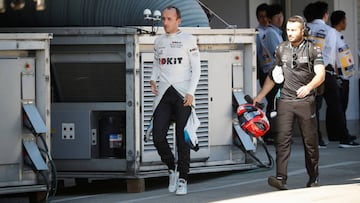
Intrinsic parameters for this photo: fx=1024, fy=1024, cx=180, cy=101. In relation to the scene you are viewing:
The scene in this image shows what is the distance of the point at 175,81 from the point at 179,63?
0.18 meters

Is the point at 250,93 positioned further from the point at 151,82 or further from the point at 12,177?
the point at 12,177

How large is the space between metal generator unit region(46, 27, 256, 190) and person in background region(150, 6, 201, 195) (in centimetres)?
51

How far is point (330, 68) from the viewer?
13797mm

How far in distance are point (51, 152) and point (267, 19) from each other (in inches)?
195

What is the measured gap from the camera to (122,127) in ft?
35.2

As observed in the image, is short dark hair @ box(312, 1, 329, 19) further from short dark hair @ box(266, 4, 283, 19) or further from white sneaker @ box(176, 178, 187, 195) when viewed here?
white sneaker @ box(176, 178, 187, 195)

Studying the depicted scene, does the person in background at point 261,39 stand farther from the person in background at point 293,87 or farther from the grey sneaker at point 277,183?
the grey sneaker at point 277,183

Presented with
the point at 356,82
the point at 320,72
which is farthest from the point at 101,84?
the point at 356,82

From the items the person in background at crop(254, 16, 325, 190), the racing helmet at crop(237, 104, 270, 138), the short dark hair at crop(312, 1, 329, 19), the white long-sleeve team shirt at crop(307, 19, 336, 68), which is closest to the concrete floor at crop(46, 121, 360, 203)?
the person in background at crop(254, 16, 325, 190)

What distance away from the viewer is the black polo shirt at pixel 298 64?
9883 millimetres

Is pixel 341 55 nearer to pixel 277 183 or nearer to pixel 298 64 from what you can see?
pixel 298 64

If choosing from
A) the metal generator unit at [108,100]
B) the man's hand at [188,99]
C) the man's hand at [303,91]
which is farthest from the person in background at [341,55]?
the man's hand at [188,99]

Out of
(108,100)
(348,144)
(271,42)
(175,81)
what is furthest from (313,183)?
(271,42)

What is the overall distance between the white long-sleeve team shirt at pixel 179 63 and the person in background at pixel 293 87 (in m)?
0.71
